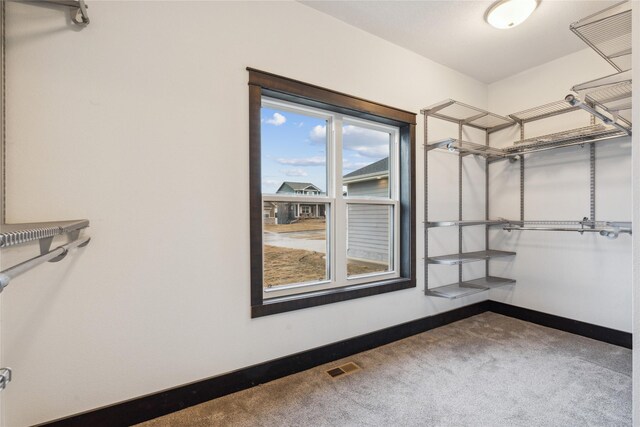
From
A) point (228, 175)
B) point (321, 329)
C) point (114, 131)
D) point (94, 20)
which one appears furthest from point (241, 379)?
point (94, 20)

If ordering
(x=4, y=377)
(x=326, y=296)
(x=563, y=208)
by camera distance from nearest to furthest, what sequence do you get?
(x=4, y=377)
(x=326, y=296)
(x=563, y=208)

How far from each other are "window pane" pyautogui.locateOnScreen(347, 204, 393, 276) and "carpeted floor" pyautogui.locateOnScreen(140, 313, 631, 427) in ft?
2.24

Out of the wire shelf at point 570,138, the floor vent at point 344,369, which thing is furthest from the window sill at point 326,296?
the wire shelf at point 570,138

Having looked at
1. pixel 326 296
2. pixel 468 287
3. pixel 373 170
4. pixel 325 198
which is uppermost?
pixel 373 170

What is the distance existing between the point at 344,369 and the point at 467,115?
270 centimetres

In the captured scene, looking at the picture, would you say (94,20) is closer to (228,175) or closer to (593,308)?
(228,175)

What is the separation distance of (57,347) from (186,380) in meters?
0.65

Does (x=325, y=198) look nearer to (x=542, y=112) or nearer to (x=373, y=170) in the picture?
(x=373, y=170)

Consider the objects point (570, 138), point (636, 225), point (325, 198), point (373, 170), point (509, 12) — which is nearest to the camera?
point (636, 225)

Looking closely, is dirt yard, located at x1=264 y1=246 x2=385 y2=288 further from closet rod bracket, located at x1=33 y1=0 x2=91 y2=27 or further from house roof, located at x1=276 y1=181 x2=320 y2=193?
closet rod bracket, located at x1=33 y1=0 x2=91 y2=27

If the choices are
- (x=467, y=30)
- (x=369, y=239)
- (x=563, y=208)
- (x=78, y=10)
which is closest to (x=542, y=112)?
(x=563, y=208)

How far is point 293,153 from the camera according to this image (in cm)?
216

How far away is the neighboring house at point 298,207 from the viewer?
2109mm

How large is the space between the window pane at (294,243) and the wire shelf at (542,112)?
225 centimetres
